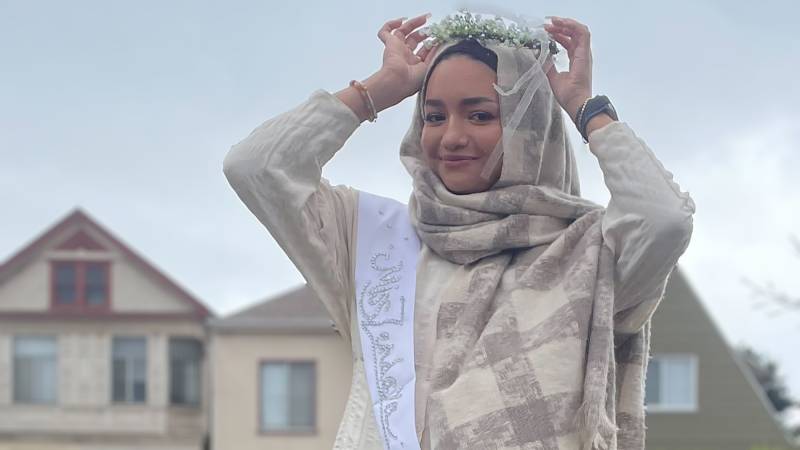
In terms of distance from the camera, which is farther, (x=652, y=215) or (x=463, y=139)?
(x=463, y=139)

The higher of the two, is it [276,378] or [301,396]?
[276,378]

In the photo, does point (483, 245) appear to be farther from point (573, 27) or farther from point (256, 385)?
→ point (256, 385)

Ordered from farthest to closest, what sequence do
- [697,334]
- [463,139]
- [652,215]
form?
[697,334] < [463,139] < [652,215]

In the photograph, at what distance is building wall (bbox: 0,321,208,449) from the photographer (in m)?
29.8

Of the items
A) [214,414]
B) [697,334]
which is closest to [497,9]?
[697,334]

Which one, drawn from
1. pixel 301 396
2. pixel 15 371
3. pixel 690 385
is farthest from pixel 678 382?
pixel 15 371

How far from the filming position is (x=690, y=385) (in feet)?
90.7

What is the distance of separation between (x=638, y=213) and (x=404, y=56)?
2.29 ft

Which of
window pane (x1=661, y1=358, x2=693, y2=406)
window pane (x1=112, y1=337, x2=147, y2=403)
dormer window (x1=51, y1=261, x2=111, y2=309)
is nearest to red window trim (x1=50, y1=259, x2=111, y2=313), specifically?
dormer window (x1=51, y1=261, x2=111, y2=309)

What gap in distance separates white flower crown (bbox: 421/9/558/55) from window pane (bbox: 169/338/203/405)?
2644 cm

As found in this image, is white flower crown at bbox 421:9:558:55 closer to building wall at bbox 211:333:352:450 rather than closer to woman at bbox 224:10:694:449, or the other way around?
woman at bbox 224:10:694:449

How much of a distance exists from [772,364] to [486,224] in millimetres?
44211

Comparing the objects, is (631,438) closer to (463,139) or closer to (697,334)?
(463,139)

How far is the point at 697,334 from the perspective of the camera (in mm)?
27391
